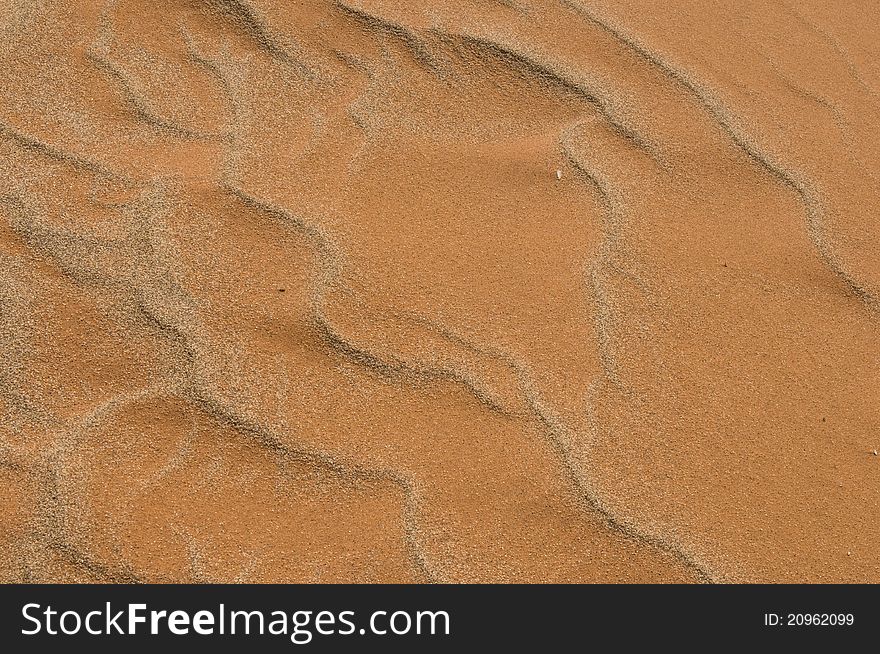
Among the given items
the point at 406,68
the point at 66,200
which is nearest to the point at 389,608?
the point at 66,200

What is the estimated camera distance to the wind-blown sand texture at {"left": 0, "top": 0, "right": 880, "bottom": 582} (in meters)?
1.42

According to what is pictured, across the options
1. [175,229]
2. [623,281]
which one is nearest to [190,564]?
[175,229]

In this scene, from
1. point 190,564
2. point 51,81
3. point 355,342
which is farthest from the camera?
point 51,81

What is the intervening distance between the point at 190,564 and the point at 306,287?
48 centimetres

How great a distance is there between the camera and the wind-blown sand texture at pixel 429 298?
1425 millimetres

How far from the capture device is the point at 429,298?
1543 millimetres

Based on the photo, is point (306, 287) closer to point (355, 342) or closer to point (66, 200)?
point (355, 342)

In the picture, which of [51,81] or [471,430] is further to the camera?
[51,81]

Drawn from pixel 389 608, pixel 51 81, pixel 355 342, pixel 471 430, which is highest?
pixel 51 81

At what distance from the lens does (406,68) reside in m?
1.73

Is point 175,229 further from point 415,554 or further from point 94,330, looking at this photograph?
point 415,554

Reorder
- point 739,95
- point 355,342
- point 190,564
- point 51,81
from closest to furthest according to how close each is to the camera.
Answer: point 190,564 → point 355,342 → point 51,81 → point 739,95

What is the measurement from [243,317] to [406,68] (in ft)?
1.95

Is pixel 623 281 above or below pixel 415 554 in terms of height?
above
